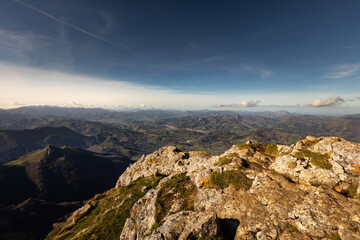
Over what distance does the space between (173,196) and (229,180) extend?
11823 millimetres

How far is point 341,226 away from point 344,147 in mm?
15398

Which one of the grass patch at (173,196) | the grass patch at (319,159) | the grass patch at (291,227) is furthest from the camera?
the grass patch at (173,196)

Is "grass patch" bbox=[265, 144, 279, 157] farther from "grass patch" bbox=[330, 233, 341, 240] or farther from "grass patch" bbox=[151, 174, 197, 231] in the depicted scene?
"grass patch" bbox=[330, 233, 341, 240]

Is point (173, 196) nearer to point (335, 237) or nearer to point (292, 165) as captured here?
point (335, 237)

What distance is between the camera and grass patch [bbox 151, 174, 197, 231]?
24.7 metres

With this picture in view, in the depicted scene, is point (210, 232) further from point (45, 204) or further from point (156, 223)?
point (45, 204)

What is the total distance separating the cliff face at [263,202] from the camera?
14.6m

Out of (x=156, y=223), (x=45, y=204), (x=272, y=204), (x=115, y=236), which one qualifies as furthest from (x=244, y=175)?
(x=45, y=204)

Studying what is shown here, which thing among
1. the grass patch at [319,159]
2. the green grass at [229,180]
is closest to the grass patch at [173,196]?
the green grass at [229,180]

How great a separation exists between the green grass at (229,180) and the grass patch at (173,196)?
4.51 m

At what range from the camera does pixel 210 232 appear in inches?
583

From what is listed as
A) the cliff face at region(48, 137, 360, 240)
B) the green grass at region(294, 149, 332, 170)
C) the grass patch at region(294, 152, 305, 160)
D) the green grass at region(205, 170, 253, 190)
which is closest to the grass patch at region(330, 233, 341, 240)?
the cliff face at region(48, 137, 360, 240)

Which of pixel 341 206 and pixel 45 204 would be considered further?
pixel 45 204

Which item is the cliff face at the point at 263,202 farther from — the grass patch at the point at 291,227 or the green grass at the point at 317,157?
the green grass at the point at 317,157
